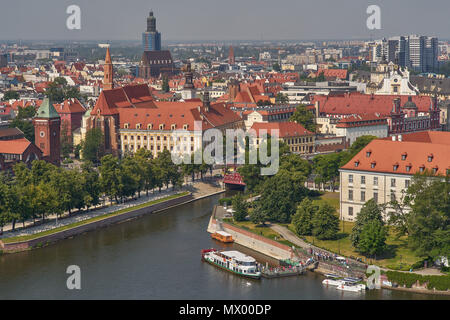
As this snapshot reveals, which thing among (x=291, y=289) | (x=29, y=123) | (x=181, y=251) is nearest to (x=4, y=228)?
(x=181, y=251)

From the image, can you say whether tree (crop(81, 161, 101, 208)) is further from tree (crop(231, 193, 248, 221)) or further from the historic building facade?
the historic building facade

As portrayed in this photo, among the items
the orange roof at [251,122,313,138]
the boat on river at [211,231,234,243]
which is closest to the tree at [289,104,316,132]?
the orange roof at [251,122,313,138]

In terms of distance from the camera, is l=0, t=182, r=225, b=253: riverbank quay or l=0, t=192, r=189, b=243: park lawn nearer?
l=0, t=182, r=225, b=253: riverbank quay

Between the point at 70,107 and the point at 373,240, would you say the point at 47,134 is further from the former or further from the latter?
the point at 373,240

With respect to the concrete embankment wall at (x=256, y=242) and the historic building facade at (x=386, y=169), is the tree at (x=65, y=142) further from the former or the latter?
the historic building facade at (x=386, y=169)
